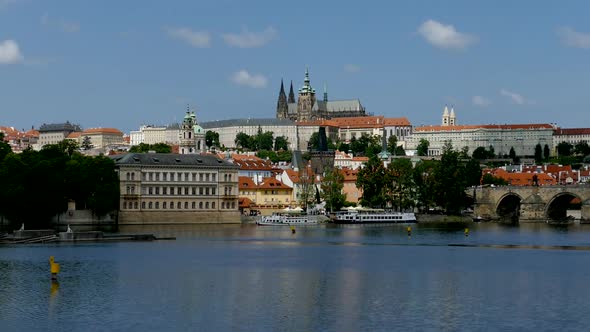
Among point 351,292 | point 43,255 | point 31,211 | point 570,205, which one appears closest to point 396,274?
point 351,292

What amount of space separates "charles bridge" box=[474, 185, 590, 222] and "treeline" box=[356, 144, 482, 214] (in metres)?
2.12

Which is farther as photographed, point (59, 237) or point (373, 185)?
point (373, 185)

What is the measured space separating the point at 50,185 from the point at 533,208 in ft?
155

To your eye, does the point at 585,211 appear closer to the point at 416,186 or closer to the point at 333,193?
the point at 416,186

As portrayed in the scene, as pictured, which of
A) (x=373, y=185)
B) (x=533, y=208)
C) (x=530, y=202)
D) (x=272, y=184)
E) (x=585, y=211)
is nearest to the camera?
(x=585, y=211)

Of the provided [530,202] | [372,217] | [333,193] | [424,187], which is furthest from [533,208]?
[333,193]

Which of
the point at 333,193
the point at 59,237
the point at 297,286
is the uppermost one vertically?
the point at 333,193

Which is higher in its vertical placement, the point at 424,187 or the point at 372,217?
the point at 424,187

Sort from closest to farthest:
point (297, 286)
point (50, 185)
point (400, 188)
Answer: point (297, 286), point (50, 185), point (400, 188)

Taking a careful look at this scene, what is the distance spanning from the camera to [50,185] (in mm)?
86375

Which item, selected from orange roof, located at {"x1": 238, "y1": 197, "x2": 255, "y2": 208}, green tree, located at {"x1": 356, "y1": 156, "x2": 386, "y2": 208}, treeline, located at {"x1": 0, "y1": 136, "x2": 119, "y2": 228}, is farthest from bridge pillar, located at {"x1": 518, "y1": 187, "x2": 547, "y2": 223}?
treeline, located at {"x1": 0, "y1": 136, "x2": 119, "y2": 228}

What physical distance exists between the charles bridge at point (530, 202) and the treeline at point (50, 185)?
37.6 meters

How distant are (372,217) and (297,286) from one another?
60.1m

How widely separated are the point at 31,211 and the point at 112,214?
10393 millimetres
